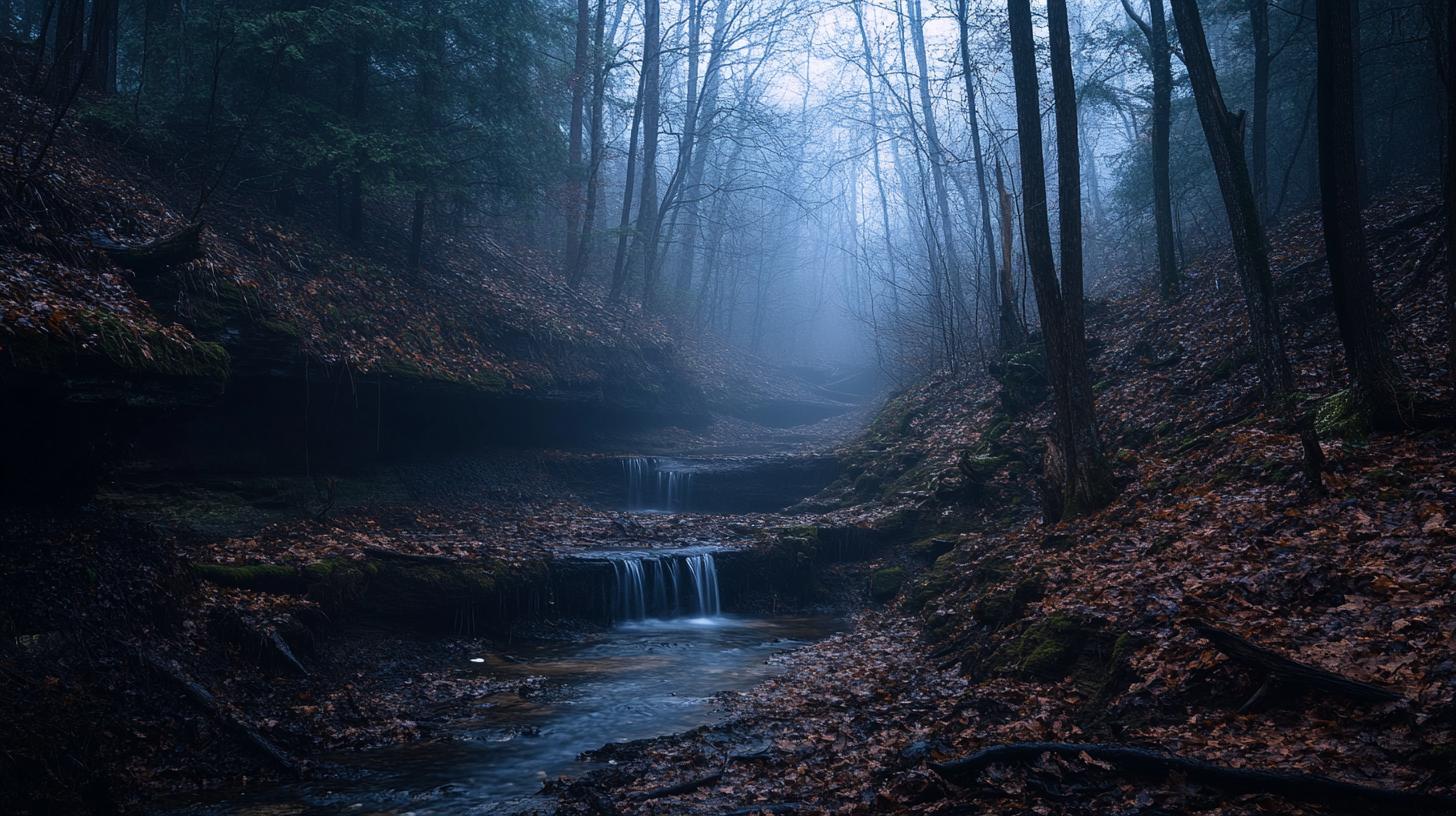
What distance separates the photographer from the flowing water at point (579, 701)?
6.71 m

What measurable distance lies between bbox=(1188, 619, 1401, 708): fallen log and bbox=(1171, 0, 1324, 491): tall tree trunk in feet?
16.7

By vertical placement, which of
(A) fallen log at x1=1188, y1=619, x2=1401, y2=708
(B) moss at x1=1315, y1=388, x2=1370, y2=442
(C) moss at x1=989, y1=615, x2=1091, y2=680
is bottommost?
(C) moss at x1=989, y1=615, x2=1091, y2=680

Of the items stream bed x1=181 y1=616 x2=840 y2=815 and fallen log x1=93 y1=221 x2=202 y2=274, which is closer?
stream bed x1=181 y1=616 x2=840 y2=815

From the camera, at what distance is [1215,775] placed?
4.64 m

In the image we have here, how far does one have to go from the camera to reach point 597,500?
19.1 m

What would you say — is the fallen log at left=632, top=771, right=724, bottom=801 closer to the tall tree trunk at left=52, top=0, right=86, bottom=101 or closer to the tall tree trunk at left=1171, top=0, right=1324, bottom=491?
the tall tree trunk at left=1171, top=0, right=1324, bottom=491

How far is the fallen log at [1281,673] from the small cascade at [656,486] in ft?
47.6

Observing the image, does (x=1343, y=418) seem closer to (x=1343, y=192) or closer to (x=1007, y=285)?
(x=1343, y=192)

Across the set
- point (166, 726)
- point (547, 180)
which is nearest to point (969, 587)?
point (166, 726)

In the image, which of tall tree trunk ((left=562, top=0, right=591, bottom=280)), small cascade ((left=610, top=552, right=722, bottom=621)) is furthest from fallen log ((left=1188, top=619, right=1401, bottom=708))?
tall tree trunk ((left=562, top=0, right=591, bottom=280))

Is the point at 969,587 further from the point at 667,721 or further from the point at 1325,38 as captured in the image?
the point at 1325,38

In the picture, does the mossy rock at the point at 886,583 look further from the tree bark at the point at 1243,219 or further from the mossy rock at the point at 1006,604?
the tree bark at the point at 1243,219

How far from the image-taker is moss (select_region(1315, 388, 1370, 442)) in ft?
28.4

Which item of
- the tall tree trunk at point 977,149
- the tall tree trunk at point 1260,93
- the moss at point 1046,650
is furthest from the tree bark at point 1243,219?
the tall tree trunk at point 1260,93
